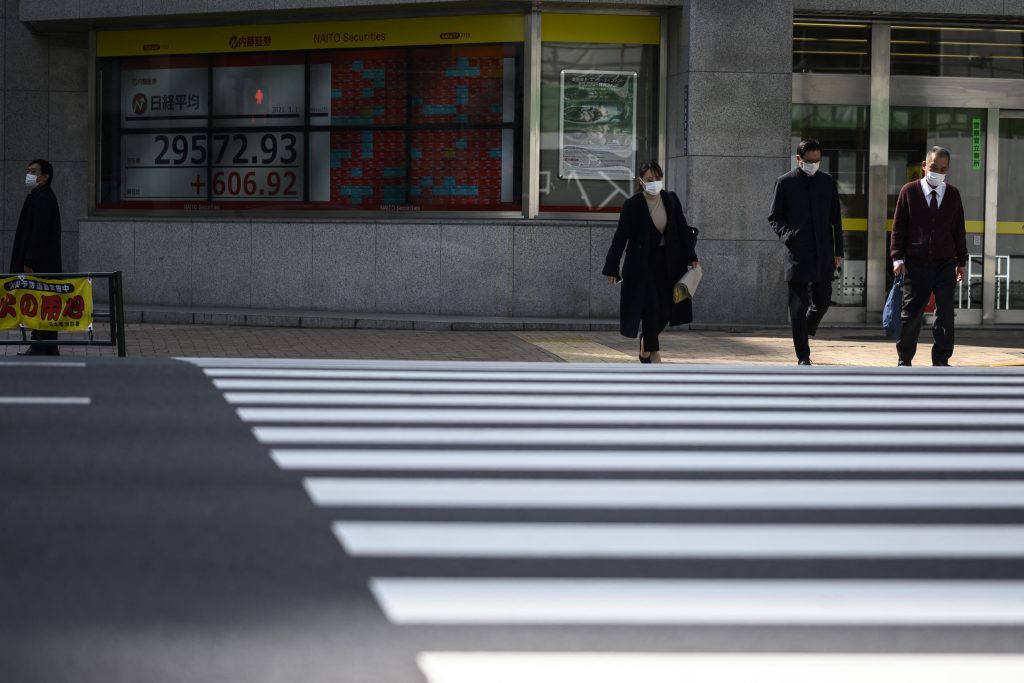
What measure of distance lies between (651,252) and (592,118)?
6.51 meters

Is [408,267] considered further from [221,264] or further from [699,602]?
[699,602]

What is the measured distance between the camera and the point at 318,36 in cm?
1903

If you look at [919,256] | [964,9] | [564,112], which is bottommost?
[919,256]

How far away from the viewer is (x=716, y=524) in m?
4.92

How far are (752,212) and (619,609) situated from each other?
45.8ft

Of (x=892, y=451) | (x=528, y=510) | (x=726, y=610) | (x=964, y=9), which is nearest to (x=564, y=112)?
(x=964, y=9)

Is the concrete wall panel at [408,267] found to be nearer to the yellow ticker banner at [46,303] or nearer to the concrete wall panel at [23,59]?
the concrete wall panel at [23,59]

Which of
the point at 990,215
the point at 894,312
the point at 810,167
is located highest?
the point at 810,167

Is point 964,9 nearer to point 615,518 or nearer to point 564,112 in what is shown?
point 564,112

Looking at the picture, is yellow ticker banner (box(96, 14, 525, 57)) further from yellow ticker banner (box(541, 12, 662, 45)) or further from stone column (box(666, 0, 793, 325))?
stone column (box(666, 0, 793, 325))

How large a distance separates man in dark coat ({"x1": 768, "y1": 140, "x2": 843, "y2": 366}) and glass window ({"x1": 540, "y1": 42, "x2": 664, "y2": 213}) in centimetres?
585

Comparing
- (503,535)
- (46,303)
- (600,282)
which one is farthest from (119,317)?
(503,535)

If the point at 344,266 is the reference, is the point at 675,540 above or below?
below

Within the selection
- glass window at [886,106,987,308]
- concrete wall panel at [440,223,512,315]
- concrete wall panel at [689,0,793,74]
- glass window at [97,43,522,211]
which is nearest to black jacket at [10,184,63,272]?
concrete wall panel at [440,223,512,315]
